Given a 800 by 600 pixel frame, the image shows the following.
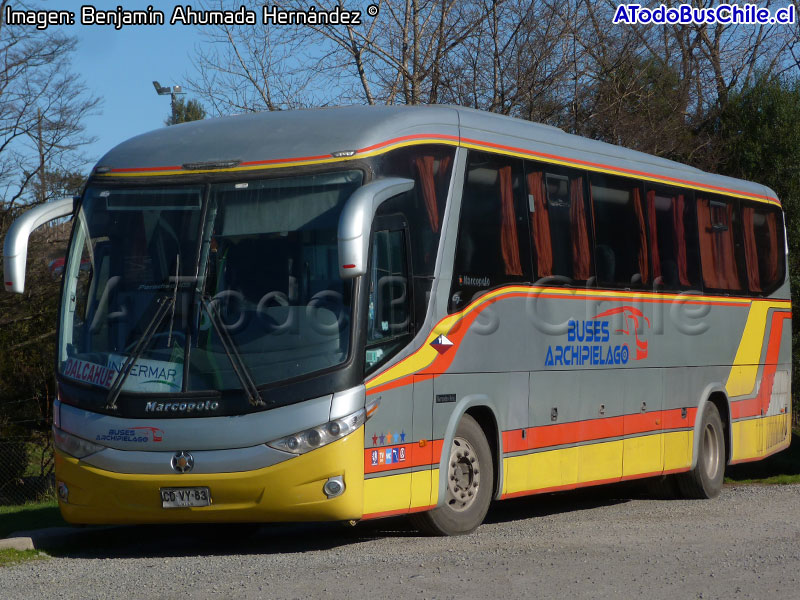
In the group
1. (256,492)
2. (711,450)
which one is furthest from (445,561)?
(711,450)

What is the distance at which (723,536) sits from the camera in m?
10.8

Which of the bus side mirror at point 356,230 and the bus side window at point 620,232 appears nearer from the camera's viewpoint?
the bus side mirror at point 356,230

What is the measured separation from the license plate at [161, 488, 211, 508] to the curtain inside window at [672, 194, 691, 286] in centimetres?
754

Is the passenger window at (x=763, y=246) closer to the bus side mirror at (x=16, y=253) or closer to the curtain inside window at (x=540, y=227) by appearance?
the curtain inside window at (x=540, y=227)

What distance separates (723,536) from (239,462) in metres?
4.28

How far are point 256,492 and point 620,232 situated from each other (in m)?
6.03

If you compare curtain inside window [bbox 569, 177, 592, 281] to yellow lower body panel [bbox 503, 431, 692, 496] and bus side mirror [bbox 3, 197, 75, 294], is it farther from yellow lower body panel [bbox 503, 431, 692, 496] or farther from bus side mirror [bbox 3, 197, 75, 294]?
bus side mirror [bbox 3, 197, 75, 294]

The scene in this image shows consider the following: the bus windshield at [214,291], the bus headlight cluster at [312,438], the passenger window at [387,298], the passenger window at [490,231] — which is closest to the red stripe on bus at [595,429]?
the passenger window at [490,231]

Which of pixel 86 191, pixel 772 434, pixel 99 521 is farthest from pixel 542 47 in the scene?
pixel 99 521

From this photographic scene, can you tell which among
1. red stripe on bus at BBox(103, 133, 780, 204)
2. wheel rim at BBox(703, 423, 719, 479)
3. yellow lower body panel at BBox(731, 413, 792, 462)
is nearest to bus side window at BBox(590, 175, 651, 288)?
red stripe on bus at BBox(103, 133, 780, 204)

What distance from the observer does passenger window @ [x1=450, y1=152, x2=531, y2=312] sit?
11.1 metres

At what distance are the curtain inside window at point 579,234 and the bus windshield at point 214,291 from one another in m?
3.69

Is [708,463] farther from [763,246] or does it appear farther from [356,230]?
[356,230]

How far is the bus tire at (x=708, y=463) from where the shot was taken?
15.6 metres
